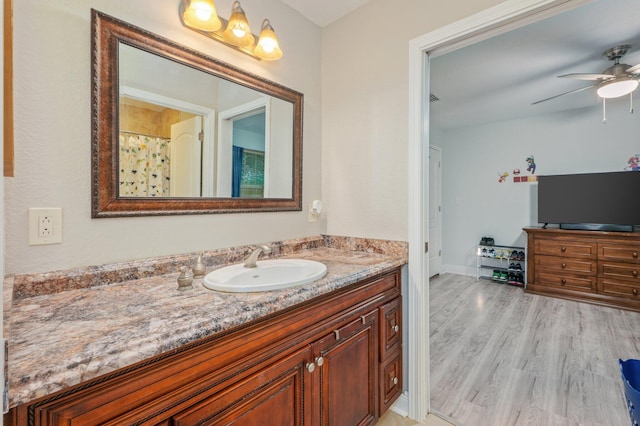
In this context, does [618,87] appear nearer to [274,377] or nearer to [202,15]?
[202,15]

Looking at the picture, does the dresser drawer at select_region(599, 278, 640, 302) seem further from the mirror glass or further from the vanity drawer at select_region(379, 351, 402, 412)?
the mirror glass

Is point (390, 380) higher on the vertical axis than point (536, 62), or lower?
lower

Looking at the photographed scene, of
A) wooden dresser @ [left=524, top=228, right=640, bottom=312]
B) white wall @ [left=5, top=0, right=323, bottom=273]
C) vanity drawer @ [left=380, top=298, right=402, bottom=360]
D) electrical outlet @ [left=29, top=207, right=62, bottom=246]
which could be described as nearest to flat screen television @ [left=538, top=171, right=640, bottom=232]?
wooden dresser @ [left=524, top=228, right=640, bottom=312]

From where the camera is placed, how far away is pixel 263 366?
93 cm

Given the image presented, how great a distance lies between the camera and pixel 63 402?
56 cm

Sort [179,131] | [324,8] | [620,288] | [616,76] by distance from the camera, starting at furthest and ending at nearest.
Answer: [620,288] → [616,76] → [324,8] → [179,131]

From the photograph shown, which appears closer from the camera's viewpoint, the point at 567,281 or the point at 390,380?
the point at 390,380

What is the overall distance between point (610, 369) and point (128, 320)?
3.01 meters

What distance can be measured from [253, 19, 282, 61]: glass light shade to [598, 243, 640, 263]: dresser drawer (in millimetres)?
4141

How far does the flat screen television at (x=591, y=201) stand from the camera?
340 cm

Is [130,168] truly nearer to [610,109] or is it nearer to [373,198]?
[373,198]

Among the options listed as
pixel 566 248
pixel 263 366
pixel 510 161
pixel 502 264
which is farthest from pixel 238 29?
pixel 502 264

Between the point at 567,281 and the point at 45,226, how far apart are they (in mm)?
4851

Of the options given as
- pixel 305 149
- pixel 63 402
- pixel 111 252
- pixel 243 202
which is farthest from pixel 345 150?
pixel 63 402
